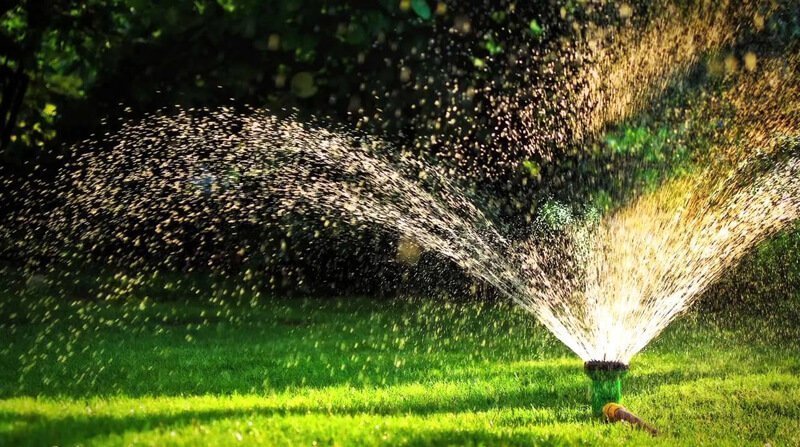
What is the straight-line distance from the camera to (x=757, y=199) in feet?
34.0

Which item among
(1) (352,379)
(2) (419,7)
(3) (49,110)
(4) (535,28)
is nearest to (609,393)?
(1) (352,379)

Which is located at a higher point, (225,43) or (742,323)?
(225,43)

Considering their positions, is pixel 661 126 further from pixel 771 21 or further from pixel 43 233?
pixel 43 233

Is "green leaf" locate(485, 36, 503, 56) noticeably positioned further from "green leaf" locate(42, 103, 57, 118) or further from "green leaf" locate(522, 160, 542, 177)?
"green leaf" locate(42, 103, 57, 118)

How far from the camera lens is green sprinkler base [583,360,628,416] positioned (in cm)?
524

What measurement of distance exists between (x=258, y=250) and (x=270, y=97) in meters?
3.09

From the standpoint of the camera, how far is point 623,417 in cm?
507

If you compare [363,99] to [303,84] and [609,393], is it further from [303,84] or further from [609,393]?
[609,393]

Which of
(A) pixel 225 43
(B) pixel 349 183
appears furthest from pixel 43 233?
(A) pixel 225 43

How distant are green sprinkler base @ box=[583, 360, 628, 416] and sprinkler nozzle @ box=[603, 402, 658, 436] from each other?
12 centimetres

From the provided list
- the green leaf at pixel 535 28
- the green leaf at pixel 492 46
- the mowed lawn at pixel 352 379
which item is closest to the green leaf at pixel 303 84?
the green leaf at pixel 492 46

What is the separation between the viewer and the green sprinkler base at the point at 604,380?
5.24 meters

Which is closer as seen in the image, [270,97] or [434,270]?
[270,97]

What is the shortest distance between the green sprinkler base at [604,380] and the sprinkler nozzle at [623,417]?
120 millimetres
